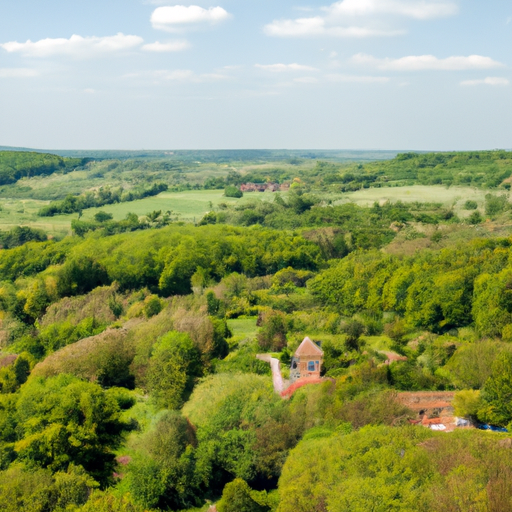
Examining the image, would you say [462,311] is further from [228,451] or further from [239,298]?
[228,451]

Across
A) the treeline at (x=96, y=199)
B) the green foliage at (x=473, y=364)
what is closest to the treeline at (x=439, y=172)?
the treeline at (x=96, y=199)

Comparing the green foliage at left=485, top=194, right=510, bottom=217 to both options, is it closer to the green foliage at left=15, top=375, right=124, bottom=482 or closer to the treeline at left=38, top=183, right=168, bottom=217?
the green foliage at left=15, top=375, right=124, bottom=482

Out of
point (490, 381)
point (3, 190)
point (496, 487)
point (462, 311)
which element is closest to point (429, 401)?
point (490, 381)

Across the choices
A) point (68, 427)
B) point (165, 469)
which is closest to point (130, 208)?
point (68, 427)

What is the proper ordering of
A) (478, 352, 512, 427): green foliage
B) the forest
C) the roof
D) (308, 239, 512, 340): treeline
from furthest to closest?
(308, 239, 512, 340): treeline < the roof < (478, 352, 512, 427): green foliage < the forest

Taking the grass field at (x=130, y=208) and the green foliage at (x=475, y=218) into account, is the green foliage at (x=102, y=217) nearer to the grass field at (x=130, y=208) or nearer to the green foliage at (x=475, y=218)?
the grass field at (x=130, y=208)

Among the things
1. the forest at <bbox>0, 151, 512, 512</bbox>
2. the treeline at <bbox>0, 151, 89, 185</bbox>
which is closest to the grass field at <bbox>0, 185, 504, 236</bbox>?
the forest at <bbox>0, 151, 512, 512</bbox>
